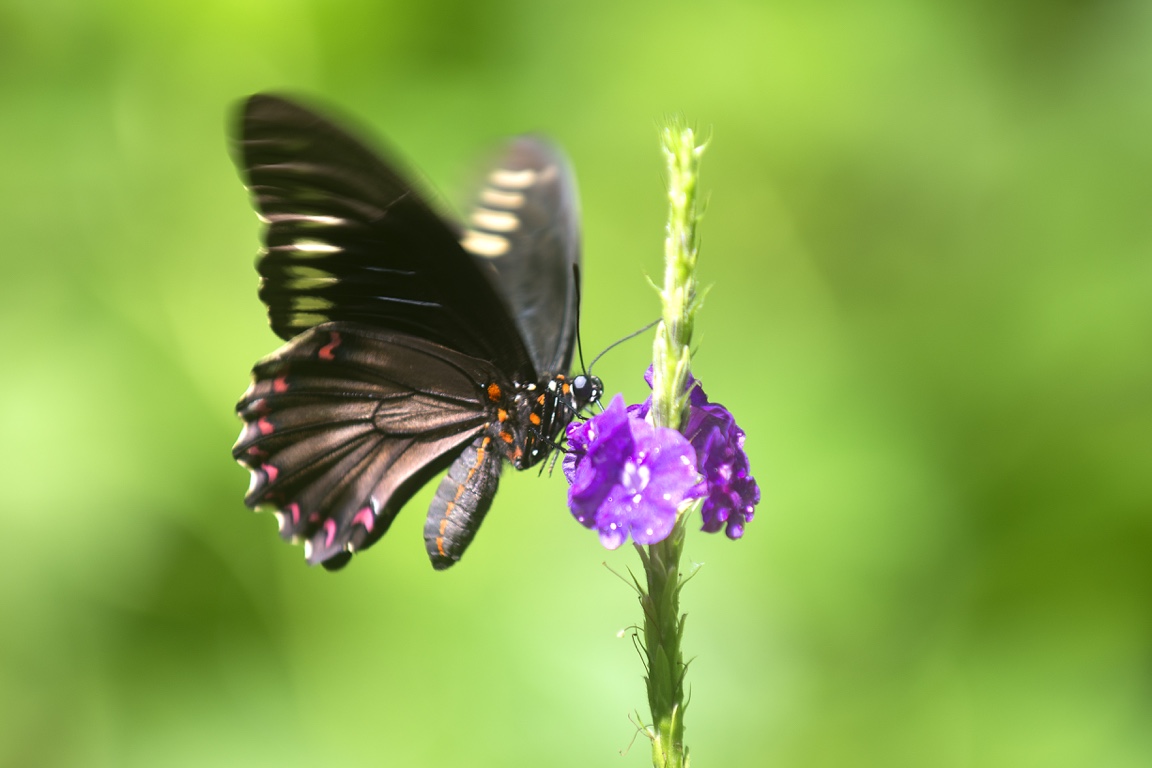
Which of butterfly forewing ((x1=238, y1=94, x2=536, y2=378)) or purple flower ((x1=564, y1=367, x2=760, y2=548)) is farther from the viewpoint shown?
butterfly forewing ((x1=238, y1=94, x2=536, y2=378))

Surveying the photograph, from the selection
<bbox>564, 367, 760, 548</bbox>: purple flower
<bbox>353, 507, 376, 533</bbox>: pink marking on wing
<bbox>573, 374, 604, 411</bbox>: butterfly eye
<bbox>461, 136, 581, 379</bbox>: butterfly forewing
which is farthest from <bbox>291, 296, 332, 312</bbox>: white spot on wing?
<bbox>564, 367, 760, 548</bbox>: purple flower

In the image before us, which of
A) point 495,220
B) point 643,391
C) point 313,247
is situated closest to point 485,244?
point 495,220

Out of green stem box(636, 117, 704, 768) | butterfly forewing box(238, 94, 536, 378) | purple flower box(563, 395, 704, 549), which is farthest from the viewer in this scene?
butterfly forewing box(238, 94, 536, 378)

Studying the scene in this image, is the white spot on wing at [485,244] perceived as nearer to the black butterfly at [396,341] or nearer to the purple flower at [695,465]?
the black butterfly at [396,341]

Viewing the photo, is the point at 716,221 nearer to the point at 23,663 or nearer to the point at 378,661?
the point at 378,661

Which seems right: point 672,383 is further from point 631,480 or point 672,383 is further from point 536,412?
point 536,412

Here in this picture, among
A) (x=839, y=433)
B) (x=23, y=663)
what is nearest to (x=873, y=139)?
(x=839, y=433)

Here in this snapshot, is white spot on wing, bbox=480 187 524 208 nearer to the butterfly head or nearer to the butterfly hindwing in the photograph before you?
the butterfly hindwing
